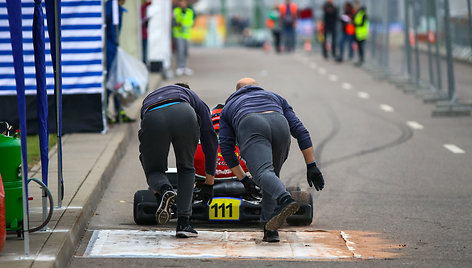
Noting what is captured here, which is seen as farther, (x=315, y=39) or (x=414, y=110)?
(x=315, y=39)

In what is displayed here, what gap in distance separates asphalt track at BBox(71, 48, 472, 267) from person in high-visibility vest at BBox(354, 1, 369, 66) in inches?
432

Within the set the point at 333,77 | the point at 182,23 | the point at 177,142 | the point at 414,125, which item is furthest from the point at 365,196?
the point at 182,23

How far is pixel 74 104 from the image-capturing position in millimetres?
15391

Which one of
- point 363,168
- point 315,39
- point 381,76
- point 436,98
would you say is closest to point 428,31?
point 436,98

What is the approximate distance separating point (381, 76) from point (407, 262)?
2120 cm

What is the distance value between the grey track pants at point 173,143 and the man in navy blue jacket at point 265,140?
0.38 metres

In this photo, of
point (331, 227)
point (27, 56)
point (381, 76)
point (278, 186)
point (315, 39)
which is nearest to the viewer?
point (278, 186)

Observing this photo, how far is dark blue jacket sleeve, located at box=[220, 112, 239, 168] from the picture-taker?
29.4 ft

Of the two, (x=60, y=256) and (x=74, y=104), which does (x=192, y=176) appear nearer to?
(x=60, y=256)

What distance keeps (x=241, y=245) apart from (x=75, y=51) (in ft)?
23.6

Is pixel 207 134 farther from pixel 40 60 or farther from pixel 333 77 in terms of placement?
pixel 333 77

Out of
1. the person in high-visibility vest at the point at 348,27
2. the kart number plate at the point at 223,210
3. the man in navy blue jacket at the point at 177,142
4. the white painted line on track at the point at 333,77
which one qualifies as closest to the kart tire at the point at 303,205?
the kart number plate at the point at 223,210

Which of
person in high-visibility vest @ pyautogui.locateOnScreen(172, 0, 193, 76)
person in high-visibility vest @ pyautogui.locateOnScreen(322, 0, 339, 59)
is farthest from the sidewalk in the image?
person in high-visibility vest @ pyautogui.locateOnScreen(322, 0, 339, 59)

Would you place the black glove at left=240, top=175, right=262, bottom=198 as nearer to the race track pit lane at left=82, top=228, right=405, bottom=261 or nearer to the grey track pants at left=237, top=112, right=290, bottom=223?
the grey track pants at left=237, top=112, right=290, bottom=223
